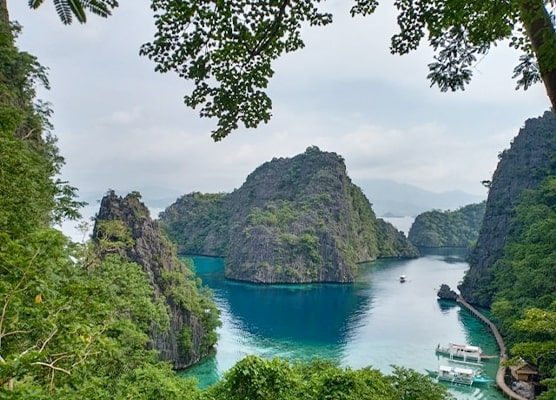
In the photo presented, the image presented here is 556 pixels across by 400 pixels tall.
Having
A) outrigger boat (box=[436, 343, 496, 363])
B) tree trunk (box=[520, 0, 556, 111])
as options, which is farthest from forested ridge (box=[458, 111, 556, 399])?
tree trunk (box=[520, 0, 556, 111])

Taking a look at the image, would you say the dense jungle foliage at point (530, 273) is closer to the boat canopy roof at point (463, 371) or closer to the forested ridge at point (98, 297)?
the forested ridge at point (98, 297)

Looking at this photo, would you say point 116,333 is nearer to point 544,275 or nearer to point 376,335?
point 376,335

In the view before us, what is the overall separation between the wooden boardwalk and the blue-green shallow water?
0.42 meters

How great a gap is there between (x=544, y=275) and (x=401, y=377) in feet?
54.1

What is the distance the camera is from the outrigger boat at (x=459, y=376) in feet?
66.7

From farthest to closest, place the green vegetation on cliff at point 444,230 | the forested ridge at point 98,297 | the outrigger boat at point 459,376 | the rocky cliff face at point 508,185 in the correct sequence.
A: the green vegetation on cliff at point 444,230
the rocky cliff face at point 508,185
the outrigger boat at point 459,376
the forested ridge at point 98,297

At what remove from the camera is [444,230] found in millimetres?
87812

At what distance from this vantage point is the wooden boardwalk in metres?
18.5

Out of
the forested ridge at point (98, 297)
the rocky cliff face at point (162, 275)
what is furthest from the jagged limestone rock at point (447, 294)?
the rocky cliff face at point (162, 275)

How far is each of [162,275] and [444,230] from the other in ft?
252

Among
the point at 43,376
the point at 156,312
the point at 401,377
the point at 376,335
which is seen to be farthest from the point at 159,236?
the point at 43,376

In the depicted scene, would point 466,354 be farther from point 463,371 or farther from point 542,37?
point 542,37

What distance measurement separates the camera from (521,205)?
124 feet

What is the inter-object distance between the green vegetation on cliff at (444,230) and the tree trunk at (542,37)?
88.0m
